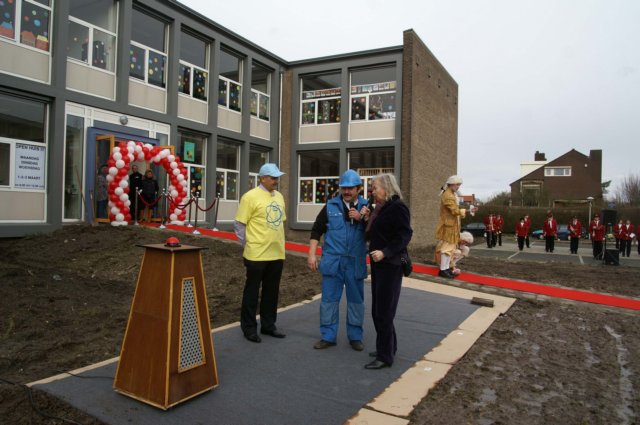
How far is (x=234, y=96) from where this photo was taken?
19641mm

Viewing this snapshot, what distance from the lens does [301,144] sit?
72.3ft

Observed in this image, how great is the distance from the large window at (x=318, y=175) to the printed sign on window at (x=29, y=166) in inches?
466

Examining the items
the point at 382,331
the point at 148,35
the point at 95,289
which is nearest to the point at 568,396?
the point at 382,331

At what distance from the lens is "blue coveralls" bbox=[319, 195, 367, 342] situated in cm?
481

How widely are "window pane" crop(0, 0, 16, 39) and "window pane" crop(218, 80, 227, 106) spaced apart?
7.92 meters

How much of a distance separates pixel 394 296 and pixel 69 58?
12930mm

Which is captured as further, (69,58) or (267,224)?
(69,58)

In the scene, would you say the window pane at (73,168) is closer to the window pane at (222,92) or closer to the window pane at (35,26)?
the window pane at (35,26)

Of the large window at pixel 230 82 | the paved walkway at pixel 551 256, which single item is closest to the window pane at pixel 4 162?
the large window at pixel 230 82

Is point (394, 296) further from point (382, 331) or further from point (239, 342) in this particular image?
point (239, 342)

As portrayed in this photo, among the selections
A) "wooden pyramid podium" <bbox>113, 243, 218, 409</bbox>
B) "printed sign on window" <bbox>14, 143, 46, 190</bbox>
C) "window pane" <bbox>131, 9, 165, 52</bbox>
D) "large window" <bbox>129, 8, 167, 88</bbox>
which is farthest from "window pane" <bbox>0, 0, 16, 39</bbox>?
"wooden pyramid podium" <bbox>113, 243, 218, 409</bbox>

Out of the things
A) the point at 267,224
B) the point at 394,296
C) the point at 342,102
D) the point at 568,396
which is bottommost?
the point at 568,396

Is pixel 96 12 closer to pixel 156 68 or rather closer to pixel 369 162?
pixel 156 68

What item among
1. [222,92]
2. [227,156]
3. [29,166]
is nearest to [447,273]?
[29,166]
